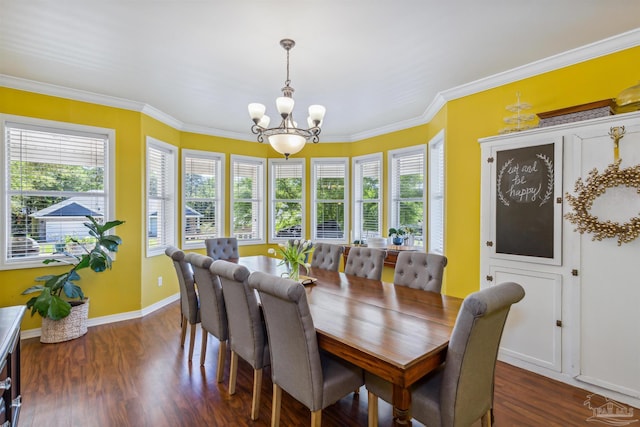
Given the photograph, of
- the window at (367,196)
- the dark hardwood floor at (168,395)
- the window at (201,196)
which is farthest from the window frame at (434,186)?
the window at (201,196)

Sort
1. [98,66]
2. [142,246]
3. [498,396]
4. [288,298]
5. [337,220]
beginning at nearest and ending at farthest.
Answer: [288,298] → [498,396] → [98,66] → [142,246] → [337,220]

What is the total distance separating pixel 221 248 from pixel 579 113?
13.8ft

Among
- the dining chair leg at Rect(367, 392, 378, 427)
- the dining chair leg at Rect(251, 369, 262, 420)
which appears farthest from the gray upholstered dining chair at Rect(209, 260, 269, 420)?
the dining chair leg at Rect(367, 392, 378, 427)

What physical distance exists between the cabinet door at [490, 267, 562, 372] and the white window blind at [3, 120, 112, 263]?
4754 millimetres

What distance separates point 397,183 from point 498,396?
3.20 metres

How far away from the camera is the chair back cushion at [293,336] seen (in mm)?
1598

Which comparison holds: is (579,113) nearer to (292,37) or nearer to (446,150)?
(446,150)

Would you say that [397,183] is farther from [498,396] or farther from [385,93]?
[498,396]

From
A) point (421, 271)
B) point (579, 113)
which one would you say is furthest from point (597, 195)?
point (421, 271)

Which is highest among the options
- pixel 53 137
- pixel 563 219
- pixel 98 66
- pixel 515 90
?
pixel 98 66

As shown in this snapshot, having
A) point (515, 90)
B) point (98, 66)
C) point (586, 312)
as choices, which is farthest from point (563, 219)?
point (98, 66)

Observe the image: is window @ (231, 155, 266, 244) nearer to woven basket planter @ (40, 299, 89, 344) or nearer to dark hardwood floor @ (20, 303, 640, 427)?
woven basket planter @ (40, 299, 89, 344)

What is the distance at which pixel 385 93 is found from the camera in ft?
12.0

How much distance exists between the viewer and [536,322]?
2.60 metres
